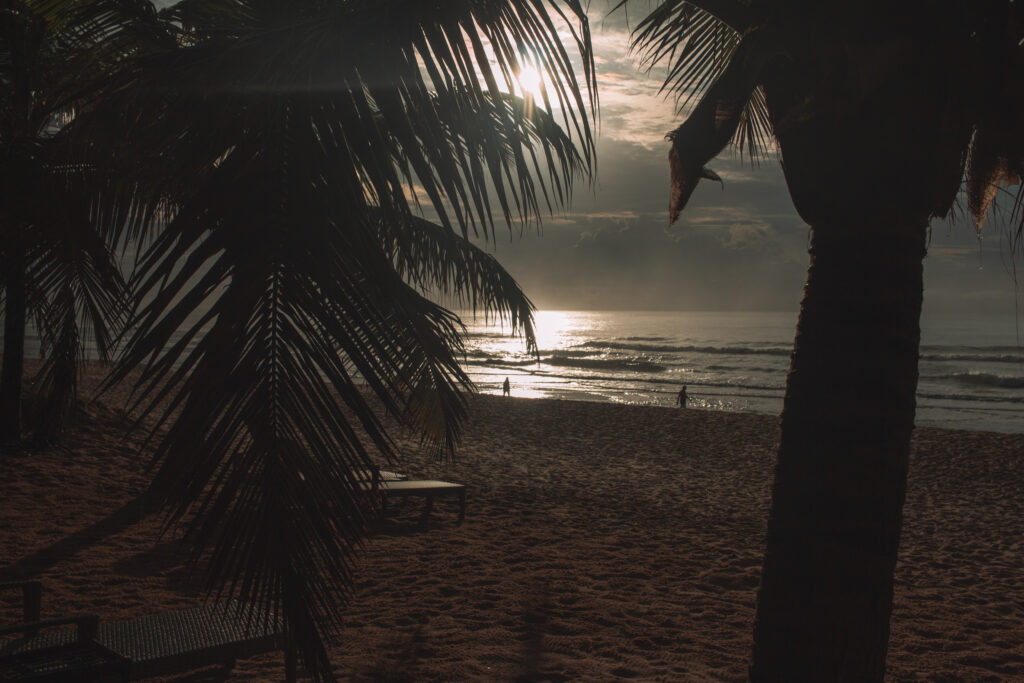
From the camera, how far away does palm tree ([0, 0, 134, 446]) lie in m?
3.79

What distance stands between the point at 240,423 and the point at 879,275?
6.36 feet

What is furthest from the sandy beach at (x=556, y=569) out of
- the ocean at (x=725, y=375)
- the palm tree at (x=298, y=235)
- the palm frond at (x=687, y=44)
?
the ocean at (x=725, y=375)

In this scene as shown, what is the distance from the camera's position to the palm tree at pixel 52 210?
149 inches

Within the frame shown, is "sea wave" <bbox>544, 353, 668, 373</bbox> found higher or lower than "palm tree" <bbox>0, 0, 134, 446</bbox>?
lower

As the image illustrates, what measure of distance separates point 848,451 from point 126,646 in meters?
3.12

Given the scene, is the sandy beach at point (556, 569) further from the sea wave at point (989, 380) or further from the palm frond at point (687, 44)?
the sea wave at point (989, 380)

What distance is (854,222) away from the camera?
2266 mm

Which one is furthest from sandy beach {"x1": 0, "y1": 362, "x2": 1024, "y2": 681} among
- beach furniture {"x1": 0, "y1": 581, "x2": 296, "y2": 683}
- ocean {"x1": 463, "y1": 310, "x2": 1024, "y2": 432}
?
ocean {"x1": 463, "y1": 310, "x2": 1024, "y2": 432}

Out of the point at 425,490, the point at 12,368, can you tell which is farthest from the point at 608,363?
the point at 12,368

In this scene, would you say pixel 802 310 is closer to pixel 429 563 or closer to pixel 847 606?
pixel 847 606

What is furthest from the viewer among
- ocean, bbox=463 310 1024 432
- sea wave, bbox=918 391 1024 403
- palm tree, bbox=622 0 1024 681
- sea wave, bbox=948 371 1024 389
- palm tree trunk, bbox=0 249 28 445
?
sea wave, bbox=948 371 1024 389

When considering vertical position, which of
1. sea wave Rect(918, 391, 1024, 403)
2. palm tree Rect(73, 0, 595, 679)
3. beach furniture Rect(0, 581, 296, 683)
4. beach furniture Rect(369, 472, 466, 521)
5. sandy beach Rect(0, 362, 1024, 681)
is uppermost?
palm tree Rect(73, 0, 595, 679)

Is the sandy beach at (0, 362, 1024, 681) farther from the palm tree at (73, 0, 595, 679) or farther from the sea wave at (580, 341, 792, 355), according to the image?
the sea wave at (580, 341, 792, 355)

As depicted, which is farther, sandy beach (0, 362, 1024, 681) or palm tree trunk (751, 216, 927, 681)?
sandy beach (0, 362, 1024, 681)
